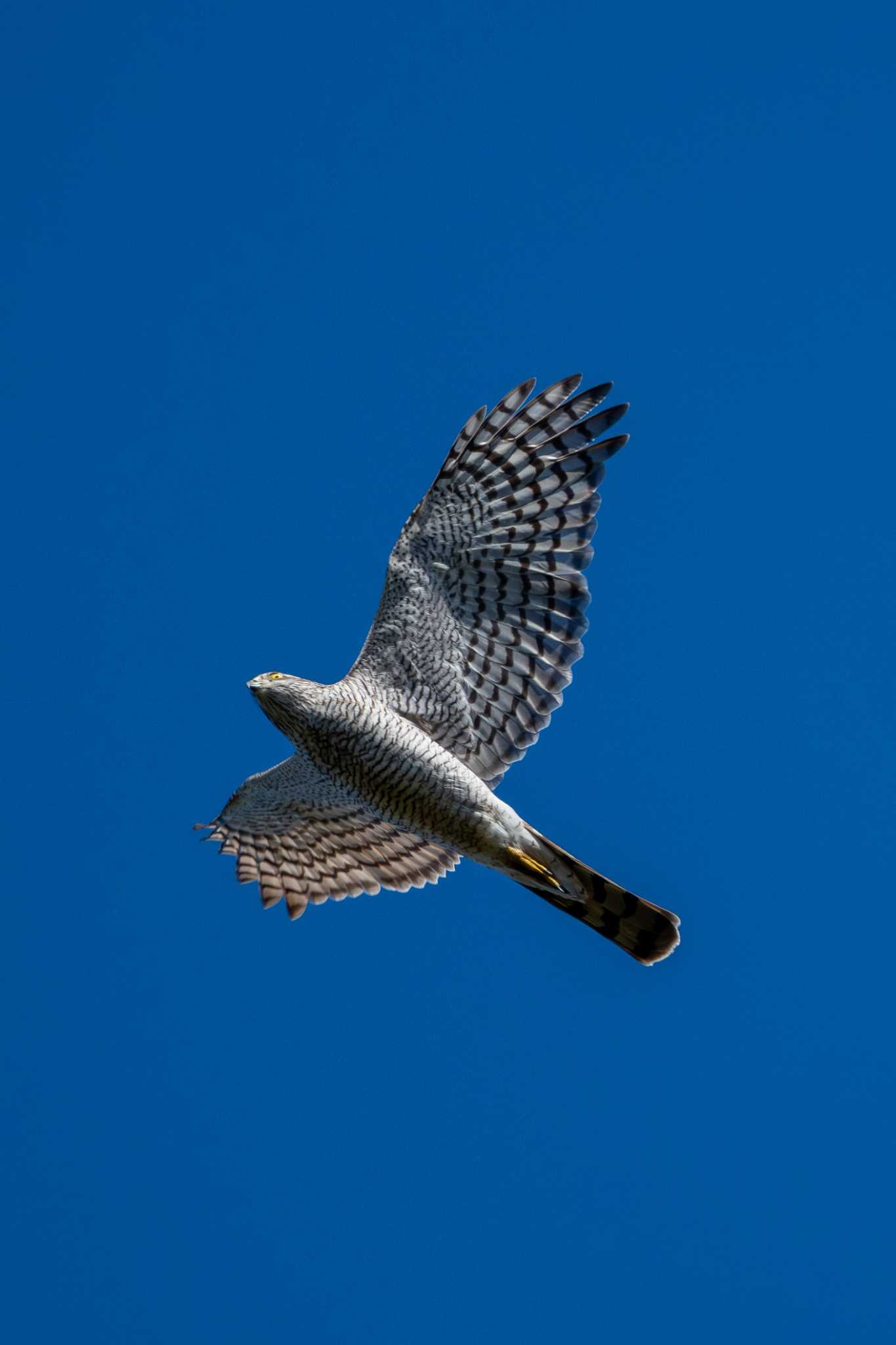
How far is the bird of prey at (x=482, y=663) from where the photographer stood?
419 inches

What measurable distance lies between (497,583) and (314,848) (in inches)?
89.3

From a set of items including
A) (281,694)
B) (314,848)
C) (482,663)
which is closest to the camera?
(281,694)

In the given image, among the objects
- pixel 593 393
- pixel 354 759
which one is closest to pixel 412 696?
pixel 354 759

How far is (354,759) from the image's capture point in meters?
10.7

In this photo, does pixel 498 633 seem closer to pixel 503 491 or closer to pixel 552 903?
pixel 503 491

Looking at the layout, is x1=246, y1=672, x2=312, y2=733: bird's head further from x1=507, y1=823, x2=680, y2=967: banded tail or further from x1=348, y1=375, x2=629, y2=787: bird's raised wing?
x1=507, y1=823, x2=680, y2=967: banded tail

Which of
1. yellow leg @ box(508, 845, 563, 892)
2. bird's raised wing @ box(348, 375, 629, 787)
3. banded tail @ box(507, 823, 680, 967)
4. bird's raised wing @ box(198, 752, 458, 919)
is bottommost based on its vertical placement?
bird's raised wing @ box(198, 752, 458, 919)

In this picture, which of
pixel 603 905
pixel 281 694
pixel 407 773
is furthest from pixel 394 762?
pixel 603 905

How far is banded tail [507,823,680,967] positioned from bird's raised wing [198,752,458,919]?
896 mm

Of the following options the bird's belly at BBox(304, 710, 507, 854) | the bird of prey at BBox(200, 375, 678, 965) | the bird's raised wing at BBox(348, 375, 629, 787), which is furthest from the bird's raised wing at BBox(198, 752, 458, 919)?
the bird's raised wing at BBox(348, 375, 629, 787)

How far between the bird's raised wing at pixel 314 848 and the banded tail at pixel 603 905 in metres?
0.90

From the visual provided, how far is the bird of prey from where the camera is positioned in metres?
10.6

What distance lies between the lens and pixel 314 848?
1200 cm

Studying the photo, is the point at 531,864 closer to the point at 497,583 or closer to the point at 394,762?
the point at 394,762
